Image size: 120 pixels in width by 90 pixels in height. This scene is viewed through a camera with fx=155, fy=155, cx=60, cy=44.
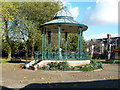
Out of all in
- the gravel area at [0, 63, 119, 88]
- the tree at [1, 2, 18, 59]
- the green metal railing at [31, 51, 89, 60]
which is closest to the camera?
the gravel area at [0, 63, 119, 88]

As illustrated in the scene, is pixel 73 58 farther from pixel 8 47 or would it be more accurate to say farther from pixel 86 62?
pixel 8 47

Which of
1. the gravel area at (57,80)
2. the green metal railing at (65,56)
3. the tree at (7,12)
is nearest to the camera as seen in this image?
the gravel area at (57,80)

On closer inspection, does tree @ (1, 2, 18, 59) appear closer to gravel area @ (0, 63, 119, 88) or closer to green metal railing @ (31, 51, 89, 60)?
green metal railing @ (31, 51, 89, 60)

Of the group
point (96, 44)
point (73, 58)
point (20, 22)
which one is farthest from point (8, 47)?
point (96, 44)

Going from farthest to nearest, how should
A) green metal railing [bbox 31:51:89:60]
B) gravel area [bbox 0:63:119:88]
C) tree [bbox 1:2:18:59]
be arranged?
tree [bbox 1:2:18:59], green metal railing [bbox 31:51:89:60], gravel area [bbox 0:63:119:88]

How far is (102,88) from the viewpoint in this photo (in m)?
6.50

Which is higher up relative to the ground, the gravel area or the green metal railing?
the green metal railing

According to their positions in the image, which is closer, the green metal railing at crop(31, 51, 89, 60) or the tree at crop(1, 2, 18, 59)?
the green metal railing at crop(31, 51, 89, 60)

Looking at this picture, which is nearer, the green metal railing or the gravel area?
the gravel area

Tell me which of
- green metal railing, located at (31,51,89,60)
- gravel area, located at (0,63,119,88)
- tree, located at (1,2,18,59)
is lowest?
gravel area, located at (0,63,119,88)

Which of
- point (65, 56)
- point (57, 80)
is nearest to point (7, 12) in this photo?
point (65, 56)

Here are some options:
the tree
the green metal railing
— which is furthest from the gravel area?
the tree

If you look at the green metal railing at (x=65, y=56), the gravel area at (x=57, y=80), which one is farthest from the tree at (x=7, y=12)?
the gravel area at (x=57, y=80)

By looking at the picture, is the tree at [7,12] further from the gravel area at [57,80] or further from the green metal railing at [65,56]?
the gravel area at [57,80]
